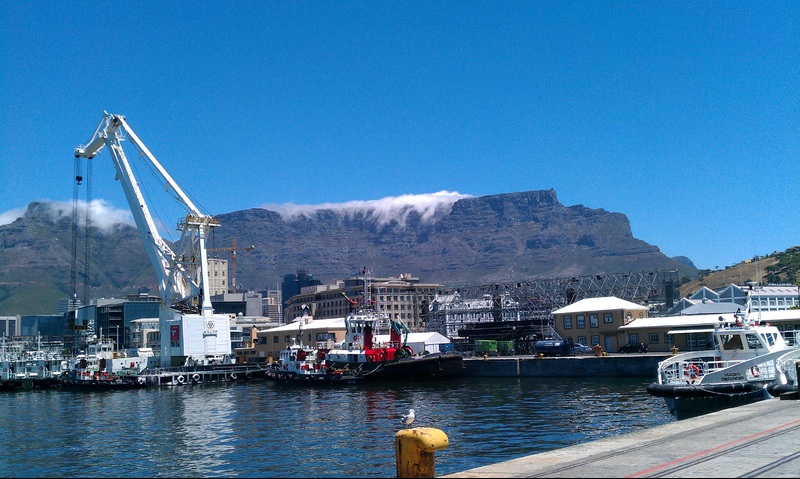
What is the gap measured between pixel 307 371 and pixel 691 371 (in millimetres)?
38580

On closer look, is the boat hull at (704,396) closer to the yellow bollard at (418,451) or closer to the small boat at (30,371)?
the yellow bollard at (418,451)

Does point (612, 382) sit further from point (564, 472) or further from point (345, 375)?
point (564, 472)

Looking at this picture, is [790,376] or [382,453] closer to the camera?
[382,453]

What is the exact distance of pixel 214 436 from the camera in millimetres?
30922

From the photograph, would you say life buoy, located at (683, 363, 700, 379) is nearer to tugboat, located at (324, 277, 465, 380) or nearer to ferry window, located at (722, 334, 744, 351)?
ferry window, located at (722, 334, 744, 351)

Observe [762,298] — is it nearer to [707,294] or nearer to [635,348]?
[707,294]

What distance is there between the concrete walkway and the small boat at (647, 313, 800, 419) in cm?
892

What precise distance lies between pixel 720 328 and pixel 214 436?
74.3ft

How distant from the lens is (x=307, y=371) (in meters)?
62.7

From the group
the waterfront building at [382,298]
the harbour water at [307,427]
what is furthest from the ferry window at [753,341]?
the waterfront building at [382,298]

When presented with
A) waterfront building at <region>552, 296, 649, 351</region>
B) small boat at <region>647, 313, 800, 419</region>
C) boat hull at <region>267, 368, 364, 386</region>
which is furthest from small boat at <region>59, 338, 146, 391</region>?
small boat at <region>647, 313, 800, 419</region>

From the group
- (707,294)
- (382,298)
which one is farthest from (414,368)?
(382,298)

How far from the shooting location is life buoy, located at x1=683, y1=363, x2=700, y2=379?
3009 cm

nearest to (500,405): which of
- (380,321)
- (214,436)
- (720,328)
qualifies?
(720,328)
